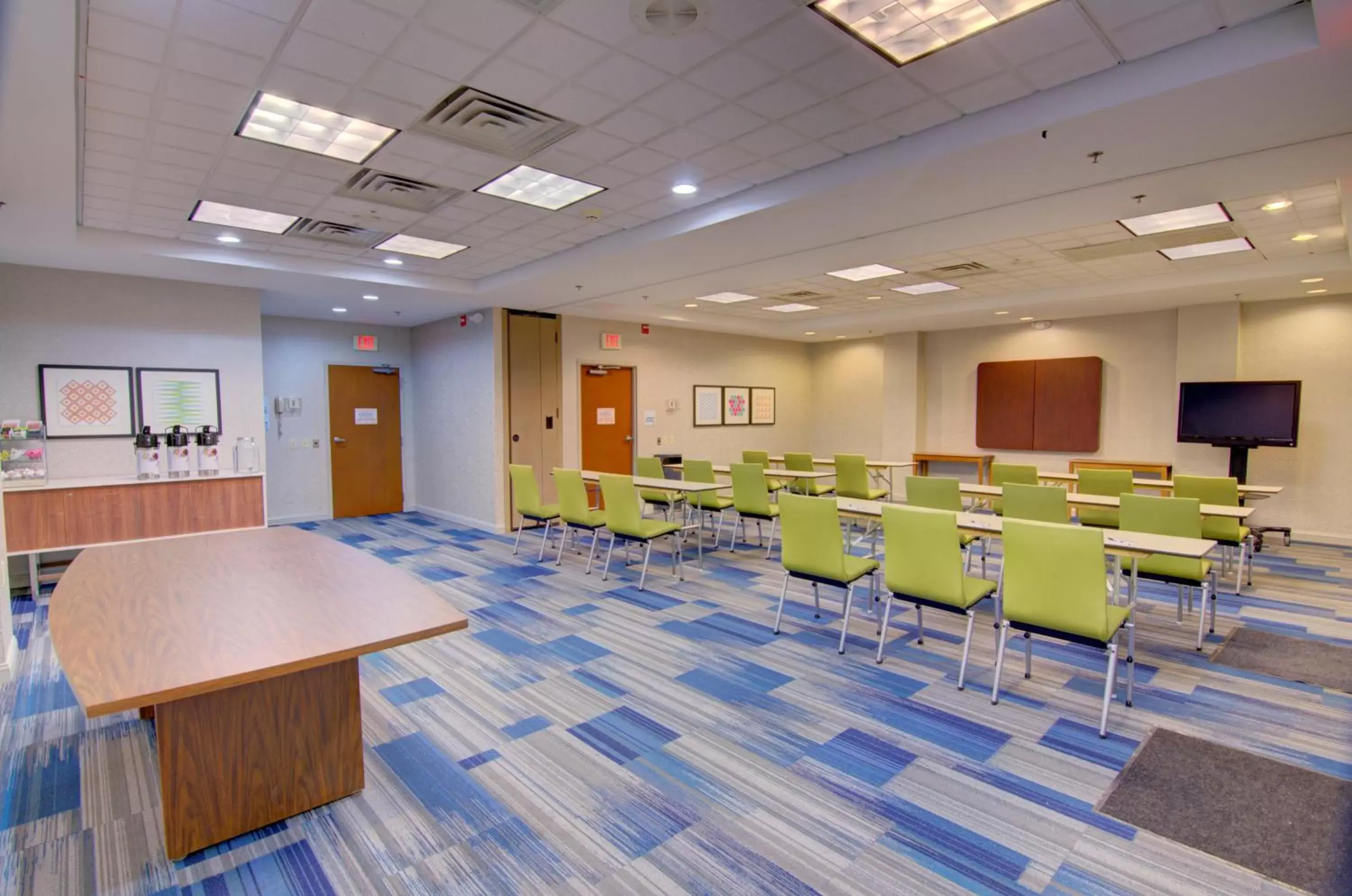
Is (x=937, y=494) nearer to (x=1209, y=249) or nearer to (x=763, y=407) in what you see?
(x=1209, y=249)

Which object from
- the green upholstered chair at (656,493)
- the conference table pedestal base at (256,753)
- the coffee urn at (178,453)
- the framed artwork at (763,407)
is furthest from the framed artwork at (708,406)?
the conference table pedestal base at (256,753)

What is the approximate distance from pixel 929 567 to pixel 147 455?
6.47 m

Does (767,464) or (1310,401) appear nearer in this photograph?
(1310,401)

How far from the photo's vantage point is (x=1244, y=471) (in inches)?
296

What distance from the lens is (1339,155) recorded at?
3.46m

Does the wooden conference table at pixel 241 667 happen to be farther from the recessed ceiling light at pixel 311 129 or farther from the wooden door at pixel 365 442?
the wooden door at pixel 365 442

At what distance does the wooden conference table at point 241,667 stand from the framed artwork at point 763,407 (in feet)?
29.5

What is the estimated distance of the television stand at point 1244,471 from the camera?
22.9 ft

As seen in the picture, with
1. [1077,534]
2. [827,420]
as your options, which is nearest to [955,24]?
[1077,534]

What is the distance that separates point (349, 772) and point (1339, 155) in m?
5.59

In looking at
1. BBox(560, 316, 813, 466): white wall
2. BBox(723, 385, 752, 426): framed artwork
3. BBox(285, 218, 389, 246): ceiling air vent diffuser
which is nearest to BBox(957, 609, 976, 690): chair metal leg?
BBox(285, 218, 389, 246): ceiling air vent diffuser

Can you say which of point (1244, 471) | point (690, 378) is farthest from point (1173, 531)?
point (690, 378)

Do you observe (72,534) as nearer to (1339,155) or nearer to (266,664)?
(266,664)

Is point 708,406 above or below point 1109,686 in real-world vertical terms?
above
